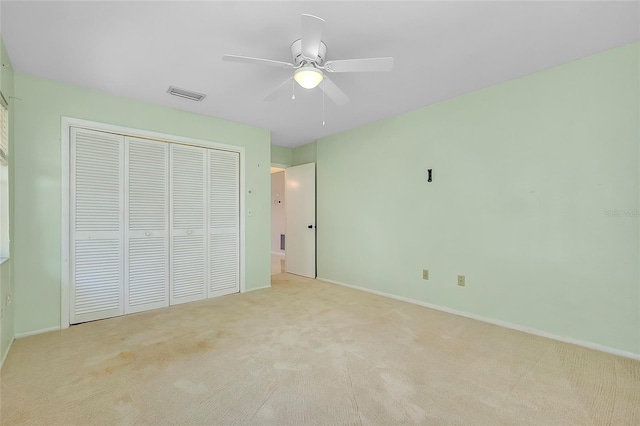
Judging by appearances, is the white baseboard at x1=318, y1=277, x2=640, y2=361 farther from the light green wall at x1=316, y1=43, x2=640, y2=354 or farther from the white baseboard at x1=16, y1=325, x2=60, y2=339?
the white baseboard at x1=16, y1=325, x2=60, y2=339

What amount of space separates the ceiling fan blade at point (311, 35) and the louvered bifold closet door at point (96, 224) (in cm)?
248

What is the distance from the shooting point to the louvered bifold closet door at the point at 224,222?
3920mm

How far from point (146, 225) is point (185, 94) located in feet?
5.04

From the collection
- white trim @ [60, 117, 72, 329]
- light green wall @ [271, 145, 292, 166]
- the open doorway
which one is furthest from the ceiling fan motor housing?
the open doorway

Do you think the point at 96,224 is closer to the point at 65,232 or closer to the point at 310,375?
the point at 65,232

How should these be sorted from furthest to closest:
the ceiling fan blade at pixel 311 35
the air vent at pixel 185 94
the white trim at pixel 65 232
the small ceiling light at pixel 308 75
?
the air vent at pixel 185 94 → the white trim at pixel 65 232 → the small ceiling light at pixel 308 75 → the ceiling fan blade at pixel 311 35

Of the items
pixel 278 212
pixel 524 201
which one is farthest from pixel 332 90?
pixel 278 212

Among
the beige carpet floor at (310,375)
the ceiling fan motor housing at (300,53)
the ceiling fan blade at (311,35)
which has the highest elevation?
the ceiling fan motor housing at (300,53)

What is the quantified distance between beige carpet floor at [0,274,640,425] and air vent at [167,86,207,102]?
7.81 ft

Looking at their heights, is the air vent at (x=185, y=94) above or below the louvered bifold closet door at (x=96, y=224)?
above

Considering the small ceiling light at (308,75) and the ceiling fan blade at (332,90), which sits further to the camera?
the ceiling fan blade at (332,90)

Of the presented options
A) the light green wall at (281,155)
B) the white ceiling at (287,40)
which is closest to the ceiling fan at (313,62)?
the white ceiling at (287,40)

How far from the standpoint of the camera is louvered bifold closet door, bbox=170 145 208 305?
361 centimetres

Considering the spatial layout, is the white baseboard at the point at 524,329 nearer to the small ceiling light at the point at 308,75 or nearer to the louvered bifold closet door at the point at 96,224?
the small ceiling light at the point at 308,75
